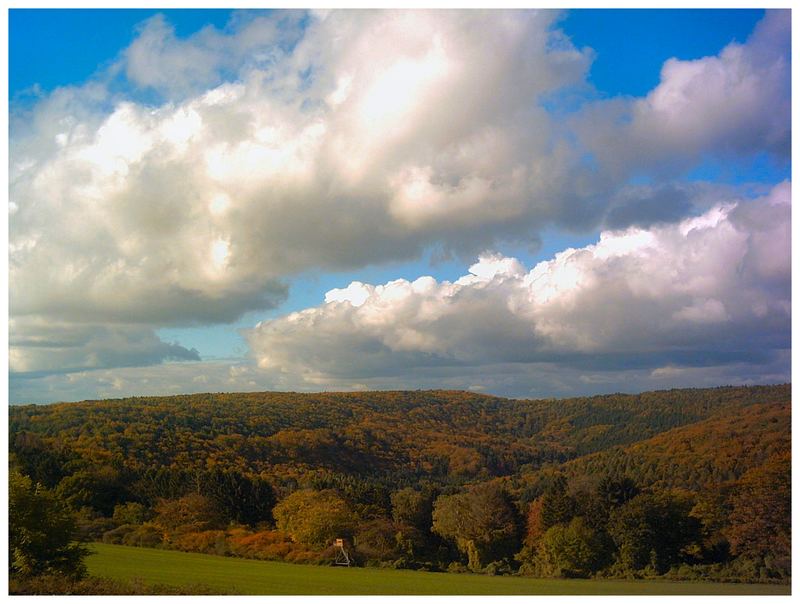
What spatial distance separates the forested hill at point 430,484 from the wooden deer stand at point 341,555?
61cm

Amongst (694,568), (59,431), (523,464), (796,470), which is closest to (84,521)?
(59,431)

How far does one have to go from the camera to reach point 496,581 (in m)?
23.6

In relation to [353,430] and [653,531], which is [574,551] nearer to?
[653,531]

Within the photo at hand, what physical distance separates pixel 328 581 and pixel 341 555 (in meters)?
5.52

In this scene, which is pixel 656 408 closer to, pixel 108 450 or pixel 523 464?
pixel 523 464

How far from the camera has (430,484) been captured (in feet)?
133

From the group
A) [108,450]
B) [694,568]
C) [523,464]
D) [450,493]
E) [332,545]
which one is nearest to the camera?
[694,568]

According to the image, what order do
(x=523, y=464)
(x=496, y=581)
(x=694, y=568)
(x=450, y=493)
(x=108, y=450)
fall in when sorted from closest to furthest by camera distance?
(x=496, y=581)
(x=694, y=568)
(x=450, y=493)
(x=108, y=450)
(x=523, y=464)

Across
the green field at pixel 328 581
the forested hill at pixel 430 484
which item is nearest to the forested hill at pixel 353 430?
the forested hill at pixel 430 484

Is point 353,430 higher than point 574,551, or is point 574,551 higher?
point 353,430

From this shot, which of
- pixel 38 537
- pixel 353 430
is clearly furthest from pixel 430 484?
pixel 38 537

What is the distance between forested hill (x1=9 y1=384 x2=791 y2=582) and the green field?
2.21 m

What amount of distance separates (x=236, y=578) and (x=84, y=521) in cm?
1120

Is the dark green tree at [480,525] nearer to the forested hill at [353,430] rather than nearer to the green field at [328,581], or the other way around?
the green field at [328,581]
